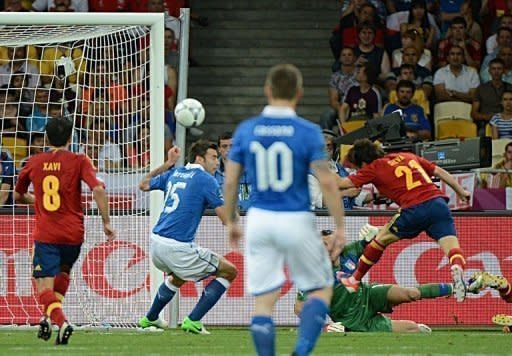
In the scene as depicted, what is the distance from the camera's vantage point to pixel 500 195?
53.7 feet

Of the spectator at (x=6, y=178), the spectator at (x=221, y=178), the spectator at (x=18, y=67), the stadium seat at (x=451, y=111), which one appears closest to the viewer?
the spectator at (x=6, y=178)

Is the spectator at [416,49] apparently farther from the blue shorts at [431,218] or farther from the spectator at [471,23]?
the blue shorts at [431,218]

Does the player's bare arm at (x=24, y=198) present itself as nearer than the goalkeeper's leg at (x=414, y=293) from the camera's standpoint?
Yes

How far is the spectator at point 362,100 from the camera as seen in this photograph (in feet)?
61.8

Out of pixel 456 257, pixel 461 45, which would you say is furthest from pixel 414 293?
pixel 461 45

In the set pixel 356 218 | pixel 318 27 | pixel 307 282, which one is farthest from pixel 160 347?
pixel 318 27

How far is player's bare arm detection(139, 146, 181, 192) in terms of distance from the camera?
13.2m

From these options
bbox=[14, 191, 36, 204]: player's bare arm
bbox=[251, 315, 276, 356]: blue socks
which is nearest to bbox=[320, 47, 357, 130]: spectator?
bbox=[14, 191, 36, 204]: player's bare arm

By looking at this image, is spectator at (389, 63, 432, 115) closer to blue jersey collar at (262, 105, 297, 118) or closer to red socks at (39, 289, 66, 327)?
red socks at (39, 289, 66, 327)

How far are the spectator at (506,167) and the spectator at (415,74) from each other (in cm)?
220

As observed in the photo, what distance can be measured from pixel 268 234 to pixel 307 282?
1.28ft

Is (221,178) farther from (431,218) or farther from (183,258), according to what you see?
(431,218)

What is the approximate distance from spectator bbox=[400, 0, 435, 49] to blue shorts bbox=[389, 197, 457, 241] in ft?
22.4

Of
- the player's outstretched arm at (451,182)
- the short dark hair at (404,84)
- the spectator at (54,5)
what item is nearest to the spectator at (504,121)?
the short dark hair at (404,84)
